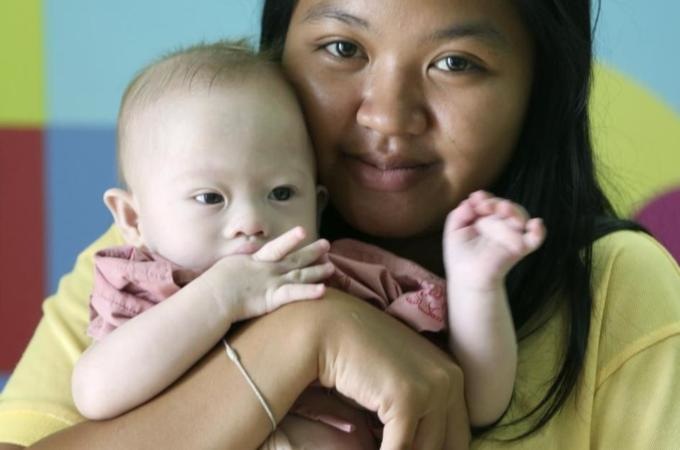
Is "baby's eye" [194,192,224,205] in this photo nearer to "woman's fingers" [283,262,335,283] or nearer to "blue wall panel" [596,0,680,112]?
"woman's fingers" [283,262,335,283]

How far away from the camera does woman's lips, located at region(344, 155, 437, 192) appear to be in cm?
134

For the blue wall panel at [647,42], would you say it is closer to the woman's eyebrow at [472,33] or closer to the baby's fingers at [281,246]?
the woman's eyebrow at [472,33]

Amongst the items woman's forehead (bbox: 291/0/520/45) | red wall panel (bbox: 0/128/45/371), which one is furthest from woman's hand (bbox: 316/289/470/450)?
red wall panel (bbox: 0/128/45/371)

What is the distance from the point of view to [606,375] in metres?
1.30

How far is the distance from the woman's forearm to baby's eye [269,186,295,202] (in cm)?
15

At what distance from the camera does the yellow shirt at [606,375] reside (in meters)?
1.27

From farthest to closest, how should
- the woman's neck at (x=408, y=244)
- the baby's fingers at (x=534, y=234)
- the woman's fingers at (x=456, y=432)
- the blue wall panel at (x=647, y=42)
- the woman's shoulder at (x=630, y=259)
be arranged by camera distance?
the blue wall panel at (x=647, y=42) < the woman's neck at (x=408, y=244) < the woman's shoulder at (x=630, y=259) < the woman's fingers at (x=456, y=432) < the baby's fingers at (x=534, y=234)

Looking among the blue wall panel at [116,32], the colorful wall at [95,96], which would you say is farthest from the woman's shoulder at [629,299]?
the blue wall panel at [116,32]

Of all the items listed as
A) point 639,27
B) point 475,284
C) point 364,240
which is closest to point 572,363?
point 475,284

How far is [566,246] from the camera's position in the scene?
1.39 m

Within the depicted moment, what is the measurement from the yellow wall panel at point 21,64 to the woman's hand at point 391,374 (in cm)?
154

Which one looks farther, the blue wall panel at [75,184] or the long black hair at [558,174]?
the blue wall panel at [75,184]

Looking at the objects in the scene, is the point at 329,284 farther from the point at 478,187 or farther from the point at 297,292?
the point at 478,187

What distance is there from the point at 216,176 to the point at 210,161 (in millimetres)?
18
